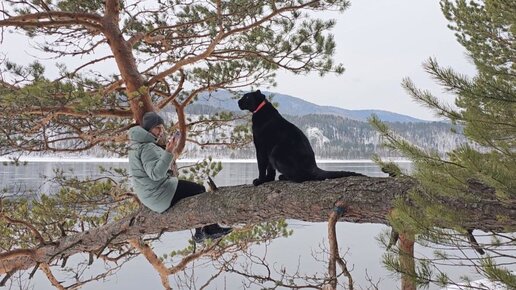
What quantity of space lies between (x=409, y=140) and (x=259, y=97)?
226cm

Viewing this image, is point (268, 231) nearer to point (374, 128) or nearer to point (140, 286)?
point (374, 128)

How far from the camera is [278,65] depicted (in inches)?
231

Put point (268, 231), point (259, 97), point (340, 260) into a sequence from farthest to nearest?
point (268, 231), point (259, 97), point (340, 260)

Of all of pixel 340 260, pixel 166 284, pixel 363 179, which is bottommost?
pixel 166 284

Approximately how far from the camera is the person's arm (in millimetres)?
3410

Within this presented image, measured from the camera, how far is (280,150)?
3.37 m

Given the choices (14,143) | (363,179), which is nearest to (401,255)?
(363,179)

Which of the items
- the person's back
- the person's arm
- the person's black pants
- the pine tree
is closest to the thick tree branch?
the person's back

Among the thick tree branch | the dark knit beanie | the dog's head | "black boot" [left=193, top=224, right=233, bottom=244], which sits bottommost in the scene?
"black boot" [left=193, top=224, right=233, bottom=244]

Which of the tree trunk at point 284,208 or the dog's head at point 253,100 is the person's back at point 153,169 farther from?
the dog's head at point 253,100

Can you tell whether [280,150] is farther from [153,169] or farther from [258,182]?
[153,169]

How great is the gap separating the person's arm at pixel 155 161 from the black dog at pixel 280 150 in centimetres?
75

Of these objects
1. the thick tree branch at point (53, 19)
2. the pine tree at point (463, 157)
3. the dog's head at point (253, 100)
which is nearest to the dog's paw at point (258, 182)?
the dog's head at point (253, 100)

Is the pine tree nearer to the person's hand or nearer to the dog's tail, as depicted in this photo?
the dog's tail
